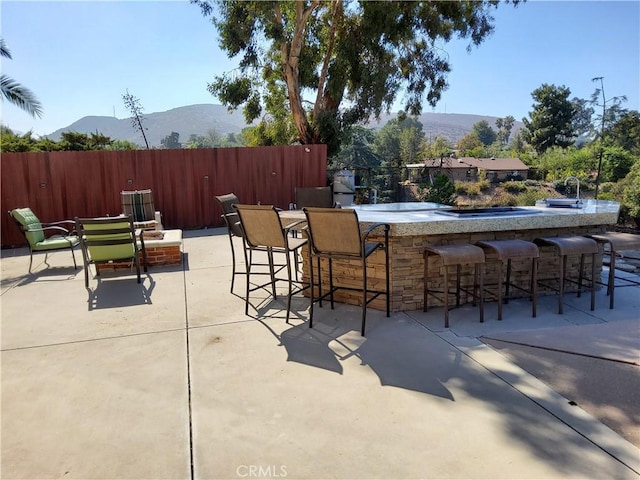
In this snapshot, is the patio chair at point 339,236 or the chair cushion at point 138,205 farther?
Result: the chair cushion at point 138,205

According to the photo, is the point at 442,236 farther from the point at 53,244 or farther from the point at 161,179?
the point at 161,179

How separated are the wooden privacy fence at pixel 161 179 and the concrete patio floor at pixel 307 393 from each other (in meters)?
5.12

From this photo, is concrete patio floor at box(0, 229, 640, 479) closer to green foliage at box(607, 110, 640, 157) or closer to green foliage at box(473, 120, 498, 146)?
green foliage at box(607, 110, 640, 157)

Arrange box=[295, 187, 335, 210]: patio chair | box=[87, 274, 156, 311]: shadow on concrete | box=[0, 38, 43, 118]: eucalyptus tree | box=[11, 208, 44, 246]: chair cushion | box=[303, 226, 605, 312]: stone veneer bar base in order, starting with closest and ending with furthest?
box=[303, 226, 605, 312]: stone veneer bar base < box=[87, 274, 156, 311]: shadow on concrete < box=[11, 208, 44, 246]: chair cushion < box=[0, 38, 43, 118]: eucalyptus tree < box=[295, 187, 335, 210]: patio chair

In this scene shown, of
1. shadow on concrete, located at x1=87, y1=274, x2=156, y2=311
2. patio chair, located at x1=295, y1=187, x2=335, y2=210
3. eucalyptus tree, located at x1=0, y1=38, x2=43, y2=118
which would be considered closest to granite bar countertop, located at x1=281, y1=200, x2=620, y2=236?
shadow on concrete, located at x1=87, y1=274, x2=156, y2=311

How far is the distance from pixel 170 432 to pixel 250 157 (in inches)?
310

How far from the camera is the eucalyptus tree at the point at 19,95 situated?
6.96 meters

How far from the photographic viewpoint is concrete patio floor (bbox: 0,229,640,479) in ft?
5.68

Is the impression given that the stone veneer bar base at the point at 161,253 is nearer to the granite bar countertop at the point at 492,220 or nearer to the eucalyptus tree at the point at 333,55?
the granite bar countertop at the point at 492,220

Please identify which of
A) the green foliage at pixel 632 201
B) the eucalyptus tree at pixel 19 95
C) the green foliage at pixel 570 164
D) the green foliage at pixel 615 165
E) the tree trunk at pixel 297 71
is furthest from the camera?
the green foliage at pixel 570 164

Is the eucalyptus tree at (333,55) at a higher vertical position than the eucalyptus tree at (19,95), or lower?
higher

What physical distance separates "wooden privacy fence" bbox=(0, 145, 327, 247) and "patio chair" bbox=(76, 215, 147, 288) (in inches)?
168
